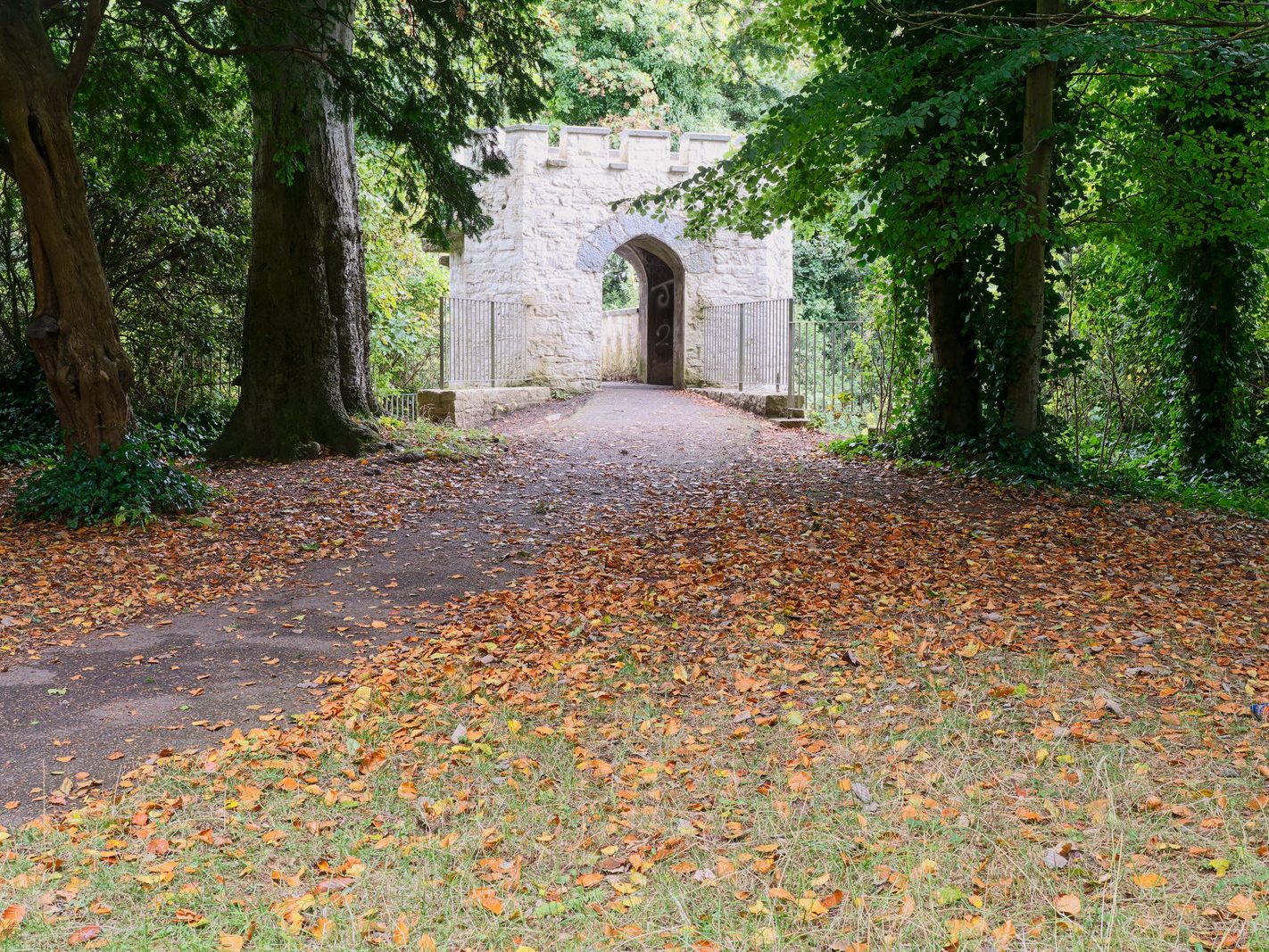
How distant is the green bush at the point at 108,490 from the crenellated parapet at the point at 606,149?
11.4 m

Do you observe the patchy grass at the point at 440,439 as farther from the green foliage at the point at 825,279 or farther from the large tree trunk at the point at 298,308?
the green foliage at the point at 825,279

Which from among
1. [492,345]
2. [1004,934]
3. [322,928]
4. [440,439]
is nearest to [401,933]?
[322,928]

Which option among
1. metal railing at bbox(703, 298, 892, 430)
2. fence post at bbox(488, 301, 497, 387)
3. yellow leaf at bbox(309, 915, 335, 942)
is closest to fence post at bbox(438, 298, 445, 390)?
fence post at bbox(488, 301, 497, 387)

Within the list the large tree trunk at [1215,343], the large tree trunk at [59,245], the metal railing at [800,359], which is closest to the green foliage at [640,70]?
the metal railing at [800,359]

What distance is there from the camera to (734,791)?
11.1 feet

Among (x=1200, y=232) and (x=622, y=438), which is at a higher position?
(x=1200, y=232)

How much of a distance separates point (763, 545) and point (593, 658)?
2.18 metres

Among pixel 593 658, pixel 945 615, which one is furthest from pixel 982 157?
pixel 593 658

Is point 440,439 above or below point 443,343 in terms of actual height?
below

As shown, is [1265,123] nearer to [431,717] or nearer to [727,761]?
[727,761]

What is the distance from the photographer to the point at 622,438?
12.3m

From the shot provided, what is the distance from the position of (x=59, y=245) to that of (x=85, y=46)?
1.38 m

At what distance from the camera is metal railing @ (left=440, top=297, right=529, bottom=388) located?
51.1 feet

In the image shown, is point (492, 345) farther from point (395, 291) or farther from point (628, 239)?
point (628, 239)
